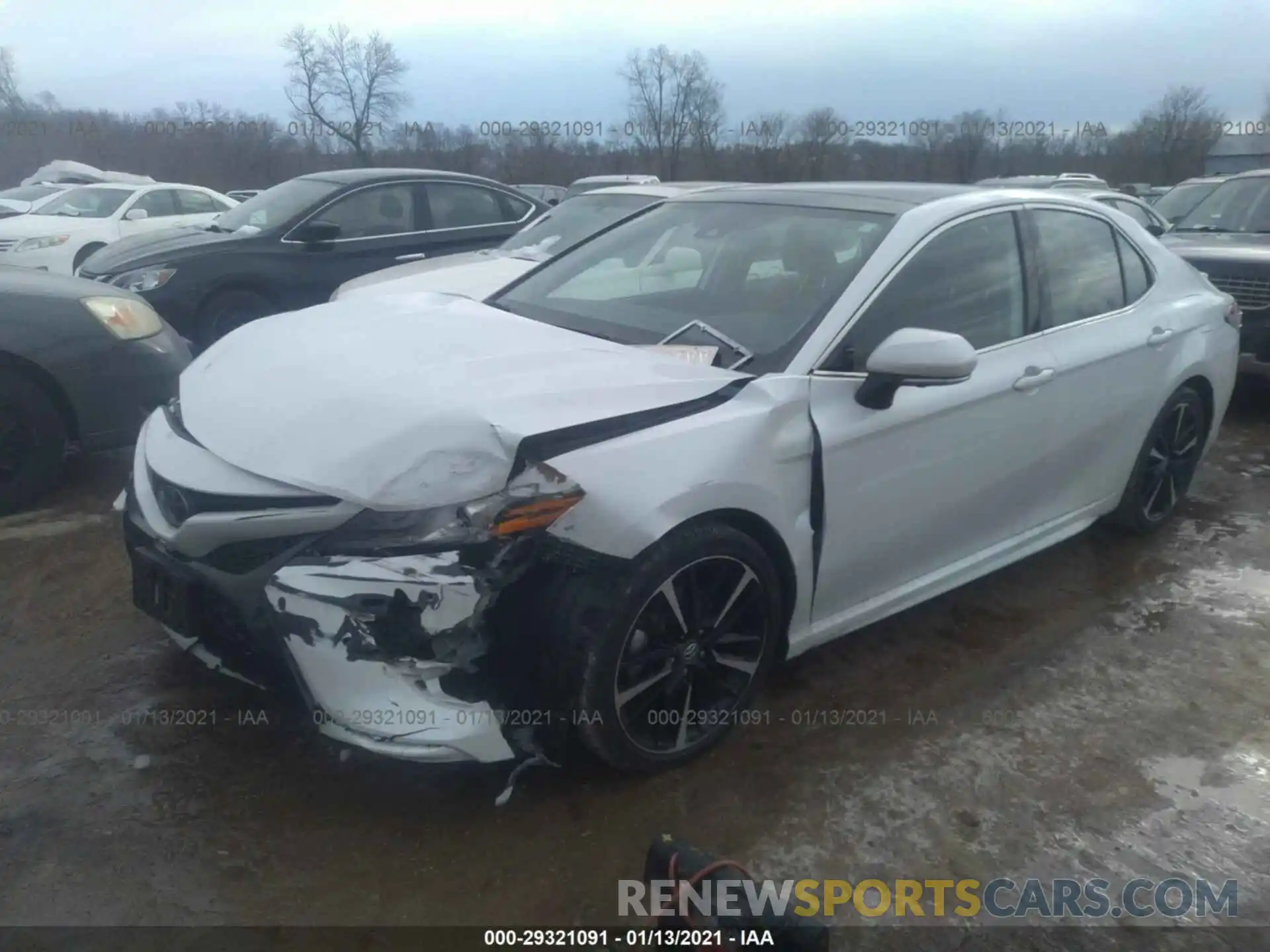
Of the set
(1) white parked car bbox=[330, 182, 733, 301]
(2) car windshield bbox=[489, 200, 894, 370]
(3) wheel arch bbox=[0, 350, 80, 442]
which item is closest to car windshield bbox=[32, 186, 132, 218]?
(1) white parked car bbox=[330, 182, 733, 301]

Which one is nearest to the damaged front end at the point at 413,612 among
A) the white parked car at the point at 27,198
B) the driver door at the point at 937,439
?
the driver door at the point at 937,439

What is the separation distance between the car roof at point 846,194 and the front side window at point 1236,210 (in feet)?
18.0

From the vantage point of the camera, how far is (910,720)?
3.17 metres

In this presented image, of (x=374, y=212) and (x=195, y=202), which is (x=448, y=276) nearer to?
(x=374, y=212)

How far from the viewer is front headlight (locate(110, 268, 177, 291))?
6.67 metres

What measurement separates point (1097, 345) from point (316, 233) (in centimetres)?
552

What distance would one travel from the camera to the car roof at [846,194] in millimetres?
3500

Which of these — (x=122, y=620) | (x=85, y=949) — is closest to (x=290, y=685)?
(x=85, y=949)

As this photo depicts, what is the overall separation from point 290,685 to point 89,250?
1143 centimetres

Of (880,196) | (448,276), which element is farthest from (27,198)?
(880,196)

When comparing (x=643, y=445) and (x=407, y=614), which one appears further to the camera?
(x=643, y=445)

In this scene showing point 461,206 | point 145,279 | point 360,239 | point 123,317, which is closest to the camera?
point 123,317

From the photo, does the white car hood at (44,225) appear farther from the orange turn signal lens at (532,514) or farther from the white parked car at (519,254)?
the orange turn signal lens at (532,514)

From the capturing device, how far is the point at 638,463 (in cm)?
252
